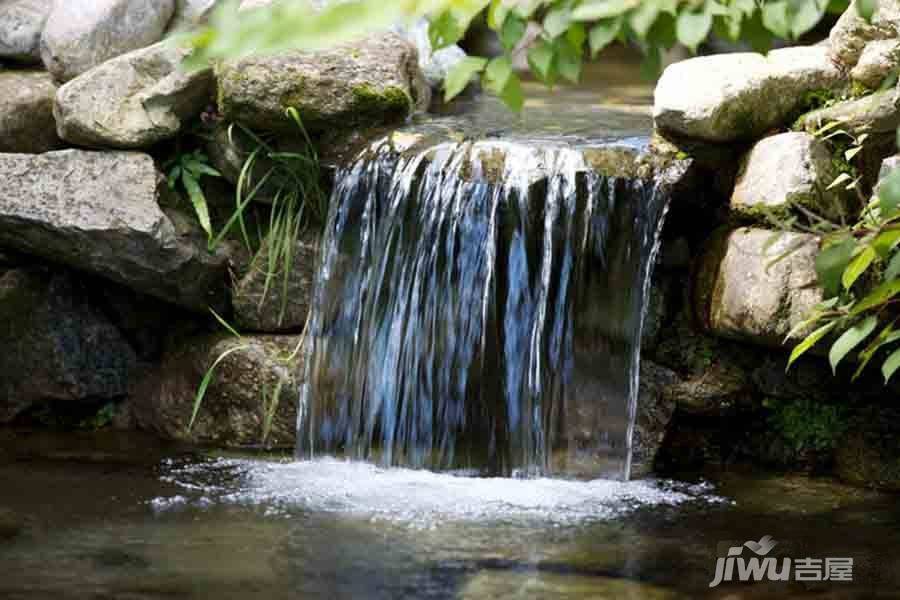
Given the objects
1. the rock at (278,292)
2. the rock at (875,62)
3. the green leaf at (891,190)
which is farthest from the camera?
the rock at (278,292)

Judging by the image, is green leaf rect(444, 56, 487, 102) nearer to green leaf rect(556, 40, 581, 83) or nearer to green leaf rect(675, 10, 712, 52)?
green leaf rect(556, 40, 581, 83)

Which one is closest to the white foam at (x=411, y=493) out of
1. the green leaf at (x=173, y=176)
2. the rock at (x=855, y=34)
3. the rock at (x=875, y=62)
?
the green leaf at (x=173, y=176)

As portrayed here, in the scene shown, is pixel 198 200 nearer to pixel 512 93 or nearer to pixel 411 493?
pixel 411 493

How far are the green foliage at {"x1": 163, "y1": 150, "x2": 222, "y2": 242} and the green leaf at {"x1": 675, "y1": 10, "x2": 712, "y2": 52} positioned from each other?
13.9 ft

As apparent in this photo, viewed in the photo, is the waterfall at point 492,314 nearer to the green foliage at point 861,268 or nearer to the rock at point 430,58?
the green foliage at point 861,268

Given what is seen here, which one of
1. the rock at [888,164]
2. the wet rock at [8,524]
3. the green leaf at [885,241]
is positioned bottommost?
the wet rock at [8,524]

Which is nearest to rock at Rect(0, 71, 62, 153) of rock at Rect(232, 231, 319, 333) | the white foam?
rock at Rect(232, 231, 319, 333)

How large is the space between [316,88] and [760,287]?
80.7 inches

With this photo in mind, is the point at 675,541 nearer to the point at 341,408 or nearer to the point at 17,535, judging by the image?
the point at 341,408

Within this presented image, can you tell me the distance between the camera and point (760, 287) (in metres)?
5.11

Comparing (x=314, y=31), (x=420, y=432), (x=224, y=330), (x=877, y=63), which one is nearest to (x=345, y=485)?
(x=420, y=432)

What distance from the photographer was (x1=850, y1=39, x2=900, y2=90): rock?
516cm

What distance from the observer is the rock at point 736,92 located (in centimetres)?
530

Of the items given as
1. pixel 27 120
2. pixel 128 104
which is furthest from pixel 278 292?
pixel 27 120
